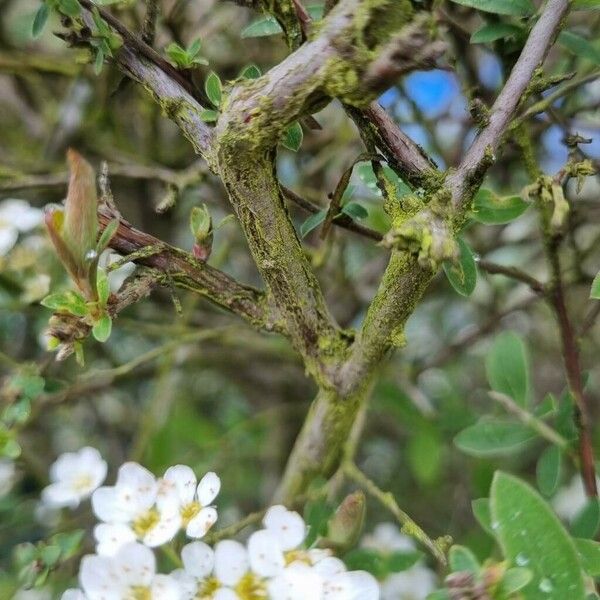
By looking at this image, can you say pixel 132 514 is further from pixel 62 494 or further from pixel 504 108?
pixel 504 108

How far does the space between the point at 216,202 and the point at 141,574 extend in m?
0.63

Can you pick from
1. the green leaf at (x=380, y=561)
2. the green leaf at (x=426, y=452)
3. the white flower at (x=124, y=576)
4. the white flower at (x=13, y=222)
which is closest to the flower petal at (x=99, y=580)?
the white flower at (x=124, y=576)

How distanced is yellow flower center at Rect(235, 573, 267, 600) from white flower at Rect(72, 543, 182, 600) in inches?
1.5

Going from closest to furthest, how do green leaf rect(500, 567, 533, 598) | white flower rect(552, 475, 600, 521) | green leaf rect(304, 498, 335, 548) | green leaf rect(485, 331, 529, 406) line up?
green leaf rect(500, 567, 533, 598)
green leaf rect(304, 498, 335, 548)
green leaf rect(485, 331, 529, 406)
white flower rect(552, 475, 600, 521)

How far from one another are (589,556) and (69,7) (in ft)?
1.68

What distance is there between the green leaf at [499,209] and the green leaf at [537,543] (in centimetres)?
21

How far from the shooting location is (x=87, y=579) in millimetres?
507

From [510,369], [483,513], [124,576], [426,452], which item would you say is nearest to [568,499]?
[426,452]

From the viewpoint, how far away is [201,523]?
1.77 ft

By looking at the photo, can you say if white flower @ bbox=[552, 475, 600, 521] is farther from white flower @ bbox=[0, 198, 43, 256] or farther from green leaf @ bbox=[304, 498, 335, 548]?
white flower @ bbox=[0, 198, 43, 256]

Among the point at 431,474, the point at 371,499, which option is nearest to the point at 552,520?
the point at 431,474

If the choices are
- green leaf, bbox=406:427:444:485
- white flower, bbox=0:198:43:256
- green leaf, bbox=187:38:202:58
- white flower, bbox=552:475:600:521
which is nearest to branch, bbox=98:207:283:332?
green leaf, bbox=187:38:202:58

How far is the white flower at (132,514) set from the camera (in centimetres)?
55

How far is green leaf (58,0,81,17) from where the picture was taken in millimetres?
524
